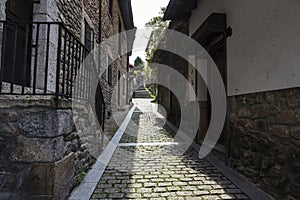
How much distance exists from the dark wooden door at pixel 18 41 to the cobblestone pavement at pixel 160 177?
6.65 ft

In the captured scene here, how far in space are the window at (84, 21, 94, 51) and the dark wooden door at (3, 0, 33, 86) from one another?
6.98ft

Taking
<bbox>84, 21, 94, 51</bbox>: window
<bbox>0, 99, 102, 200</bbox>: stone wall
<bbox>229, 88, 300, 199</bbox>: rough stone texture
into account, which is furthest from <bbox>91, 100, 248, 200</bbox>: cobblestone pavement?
<bbox>84, 21, 94, 51</bbox>: window

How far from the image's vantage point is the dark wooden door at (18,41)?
270cm

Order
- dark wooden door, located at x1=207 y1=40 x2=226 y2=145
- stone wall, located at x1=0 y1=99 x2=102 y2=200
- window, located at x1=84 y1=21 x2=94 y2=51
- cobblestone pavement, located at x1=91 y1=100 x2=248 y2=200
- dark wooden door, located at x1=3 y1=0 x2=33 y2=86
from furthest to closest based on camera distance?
window, located at x1=84 y1=21 x2=94 y2=51, dark wooden door, located at x1=207 y1=40 x2=226 y2=145, dark wooden door, located at x1=3 y1=0 x2=33 y2=86, cobblestone pavement, located at x1=91 y1=100 x2=248 y2=200, stone wall, located at x1=0 y1=99 x2=102 y2=200

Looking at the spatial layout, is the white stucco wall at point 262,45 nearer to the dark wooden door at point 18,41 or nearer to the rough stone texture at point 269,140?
the rough stone texture at point 269,140

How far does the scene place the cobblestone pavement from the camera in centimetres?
240

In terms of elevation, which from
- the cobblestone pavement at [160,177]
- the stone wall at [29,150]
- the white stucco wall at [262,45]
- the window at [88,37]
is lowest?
the cobblestone pavement at [160,177]

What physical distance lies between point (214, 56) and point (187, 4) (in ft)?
5.38

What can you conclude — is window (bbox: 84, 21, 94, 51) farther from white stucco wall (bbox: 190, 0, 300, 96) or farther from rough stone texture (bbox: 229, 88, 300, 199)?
rough stone texture (bbox: 229, 88, 300, 199)

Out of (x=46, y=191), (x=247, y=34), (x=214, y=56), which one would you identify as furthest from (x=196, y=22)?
(x=46, y=191)

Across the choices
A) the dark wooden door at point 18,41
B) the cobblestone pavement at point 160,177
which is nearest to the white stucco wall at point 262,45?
the cobblestone pavement at point 160,177

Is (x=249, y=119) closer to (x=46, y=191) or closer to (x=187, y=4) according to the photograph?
(x=46, y=191)

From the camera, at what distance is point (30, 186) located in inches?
77.1

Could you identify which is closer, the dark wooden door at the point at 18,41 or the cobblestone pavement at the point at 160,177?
the cobblestone pavement at the point at 160,177
